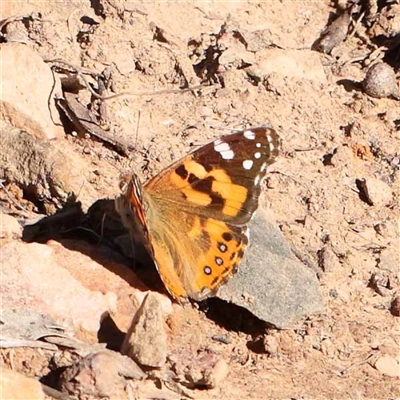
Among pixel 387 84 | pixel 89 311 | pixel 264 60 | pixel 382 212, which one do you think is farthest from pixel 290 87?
pixel 89 311

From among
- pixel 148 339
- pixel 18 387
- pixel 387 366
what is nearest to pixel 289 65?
pixel 387 366

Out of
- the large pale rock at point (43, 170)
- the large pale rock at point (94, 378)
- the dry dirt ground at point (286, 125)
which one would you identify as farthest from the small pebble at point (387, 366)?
the large pale rock at point (43, 170)

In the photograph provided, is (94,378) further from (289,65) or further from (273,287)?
(289,65)

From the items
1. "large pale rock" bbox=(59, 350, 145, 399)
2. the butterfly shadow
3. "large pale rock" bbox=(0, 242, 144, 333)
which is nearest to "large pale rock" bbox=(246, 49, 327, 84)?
the butterfly shadow

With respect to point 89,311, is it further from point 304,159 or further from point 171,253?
point 304,159

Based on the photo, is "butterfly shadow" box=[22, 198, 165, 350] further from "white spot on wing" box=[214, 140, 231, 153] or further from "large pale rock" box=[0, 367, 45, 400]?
"large pale rock" box=[0, 367, 45, 400]
